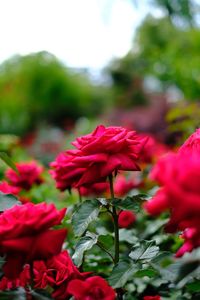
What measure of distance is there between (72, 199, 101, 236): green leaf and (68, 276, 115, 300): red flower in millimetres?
121

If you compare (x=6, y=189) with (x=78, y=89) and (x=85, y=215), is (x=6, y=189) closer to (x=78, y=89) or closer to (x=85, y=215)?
(x=85, y=215)

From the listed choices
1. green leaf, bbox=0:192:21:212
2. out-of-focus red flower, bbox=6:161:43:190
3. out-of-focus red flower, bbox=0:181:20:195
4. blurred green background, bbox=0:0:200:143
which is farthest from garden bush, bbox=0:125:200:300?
blurred green background, bbox=0:0:200:143

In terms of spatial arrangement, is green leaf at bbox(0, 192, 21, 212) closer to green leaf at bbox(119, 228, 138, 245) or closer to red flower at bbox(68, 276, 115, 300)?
Answer: red flower at bbox(68, 276, 115, 300)

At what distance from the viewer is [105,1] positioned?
3.58m

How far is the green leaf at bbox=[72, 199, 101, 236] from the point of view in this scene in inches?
37.8

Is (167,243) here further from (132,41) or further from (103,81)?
(132,41)

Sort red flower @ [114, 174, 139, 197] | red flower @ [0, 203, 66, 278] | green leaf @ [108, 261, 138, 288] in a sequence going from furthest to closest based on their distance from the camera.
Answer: red flower @ [114, 174, 139, 197] < green leaf @ [108, 261, 138, 288] < red flower @ [0, 203, 66, 278]

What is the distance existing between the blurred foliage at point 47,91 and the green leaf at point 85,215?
8.32m

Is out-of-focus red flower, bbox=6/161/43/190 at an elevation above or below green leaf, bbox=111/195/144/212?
above

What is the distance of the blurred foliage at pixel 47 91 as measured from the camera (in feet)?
32.3

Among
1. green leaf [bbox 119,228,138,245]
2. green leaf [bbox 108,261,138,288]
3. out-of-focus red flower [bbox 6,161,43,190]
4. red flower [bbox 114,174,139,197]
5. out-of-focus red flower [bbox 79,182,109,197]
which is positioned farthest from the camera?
red flower [bbox 114,174,139,197]

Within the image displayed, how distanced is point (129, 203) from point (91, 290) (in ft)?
0.76

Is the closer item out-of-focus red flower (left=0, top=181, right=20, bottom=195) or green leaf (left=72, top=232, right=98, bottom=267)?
green leaf (left=72, top=232, right=98, bottom=267)

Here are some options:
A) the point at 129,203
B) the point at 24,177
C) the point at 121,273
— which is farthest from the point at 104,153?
the point at 24,177
